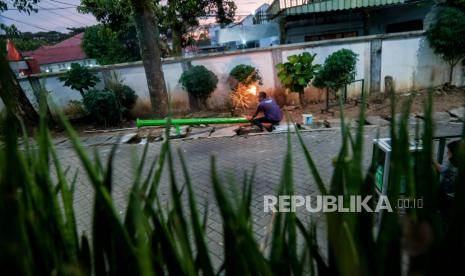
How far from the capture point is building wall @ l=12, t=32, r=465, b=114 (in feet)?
36.3

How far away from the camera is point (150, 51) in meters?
10.1

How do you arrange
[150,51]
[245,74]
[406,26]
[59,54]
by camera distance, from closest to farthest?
[150,51] < [245,74] < [406,26] < [59,54]

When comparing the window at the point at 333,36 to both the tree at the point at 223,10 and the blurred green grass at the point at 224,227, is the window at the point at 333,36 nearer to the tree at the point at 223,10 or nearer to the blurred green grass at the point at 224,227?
the tree at the point at 223,10

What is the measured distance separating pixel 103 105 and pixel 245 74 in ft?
16.4

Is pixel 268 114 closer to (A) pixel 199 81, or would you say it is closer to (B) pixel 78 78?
(A) pixel 199 81

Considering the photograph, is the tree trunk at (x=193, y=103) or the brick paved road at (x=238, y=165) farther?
the tree trunk at (x=193, y=103)

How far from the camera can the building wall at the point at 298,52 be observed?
1105 centimetres

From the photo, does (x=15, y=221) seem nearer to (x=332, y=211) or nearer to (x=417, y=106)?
(x=332, y=211)

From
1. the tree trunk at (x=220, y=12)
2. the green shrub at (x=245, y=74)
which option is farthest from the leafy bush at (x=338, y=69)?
the tree trunk at (x=220, y=12)

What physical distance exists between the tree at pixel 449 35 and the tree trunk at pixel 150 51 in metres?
9.14

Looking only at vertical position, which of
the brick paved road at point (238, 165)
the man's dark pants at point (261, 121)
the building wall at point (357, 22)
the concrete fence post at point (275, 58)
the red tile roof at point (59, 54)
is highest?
the red tile roof at point (59, 54)

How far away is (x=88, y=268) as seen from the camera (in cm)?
61

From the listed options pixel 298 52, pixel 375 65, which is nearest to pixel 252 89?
pixel 298 52

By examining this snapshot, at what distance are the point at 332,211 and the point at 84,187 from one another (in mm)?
5956
